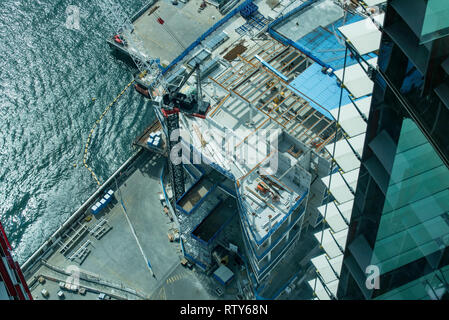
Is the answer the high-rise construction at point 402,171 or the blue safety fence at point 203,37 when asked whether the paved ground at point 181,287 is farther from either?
the high-rise construction at point 402,171

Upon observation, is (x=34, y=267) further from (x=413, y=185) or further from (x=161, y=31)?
(x=413, y=185)

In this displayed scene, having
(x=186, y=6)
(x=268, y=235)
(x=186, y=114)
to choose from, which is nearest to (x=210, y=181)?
(x=186, y=114)

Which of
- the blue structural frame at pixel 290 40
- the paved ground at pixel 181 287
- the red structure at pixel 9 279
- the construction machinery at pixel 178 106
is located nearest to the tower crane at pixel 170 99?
the construction machinery at pixel 178 106

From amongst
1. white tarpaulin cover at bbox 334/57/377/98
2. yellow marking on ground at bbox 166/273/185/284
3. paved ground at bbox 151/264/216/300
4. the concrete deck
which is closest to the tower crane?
the concrete deck

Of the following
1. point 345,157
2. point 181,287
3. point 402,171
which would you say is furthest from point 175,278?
point 402,171
